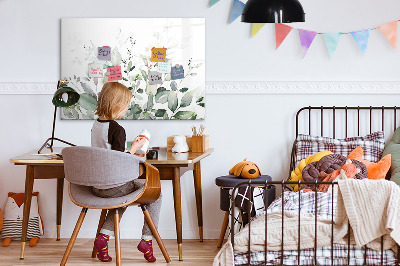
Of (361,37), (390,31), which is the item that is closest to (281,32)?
(361,37)

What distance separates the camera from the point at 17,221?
439 cm

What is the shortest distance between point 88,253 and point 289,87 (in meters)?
1.80

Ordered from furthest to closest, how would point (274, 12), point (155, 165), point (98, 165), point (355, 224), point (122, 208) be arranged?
point (155, 165)
point (122, 208)
point (98, 165)
point (274, 12)
point (355, 224)

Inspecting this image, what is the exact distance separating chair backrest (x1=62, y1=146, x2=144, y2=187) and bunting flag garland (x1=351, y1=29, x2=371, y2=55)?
1903 mm

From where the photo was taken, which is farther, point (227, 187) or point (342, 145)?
point (342, 145)

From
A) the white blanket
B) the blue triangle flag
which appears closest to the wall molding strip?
the blue triangle flag

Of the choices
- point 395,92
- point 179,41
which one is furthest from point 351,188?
point 179,41

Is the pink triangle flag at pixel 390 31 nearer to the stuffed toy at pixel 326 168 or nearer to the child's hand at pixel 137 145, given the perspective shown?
the stuffed toy at pixel 326 168

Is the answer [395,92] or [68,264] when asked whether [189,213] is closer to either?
[68,264]

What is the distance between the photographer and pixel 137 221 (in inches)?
179

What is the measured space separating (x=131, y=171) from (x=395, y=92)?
2.08 meters

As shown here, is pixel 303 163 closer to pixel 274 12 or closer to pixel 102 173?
pixel 274 12

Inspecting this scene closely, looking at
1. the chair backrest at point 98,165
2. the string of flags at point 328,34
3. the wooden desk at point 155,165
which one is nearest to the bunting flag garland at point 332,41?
the string of flags at point 328,34

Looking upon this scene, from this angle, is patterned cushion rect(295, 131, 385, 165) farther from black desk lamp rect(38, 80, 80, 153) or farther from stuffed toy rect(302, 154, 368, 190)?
black desk lamp rect(38, 80, 80, 153)
